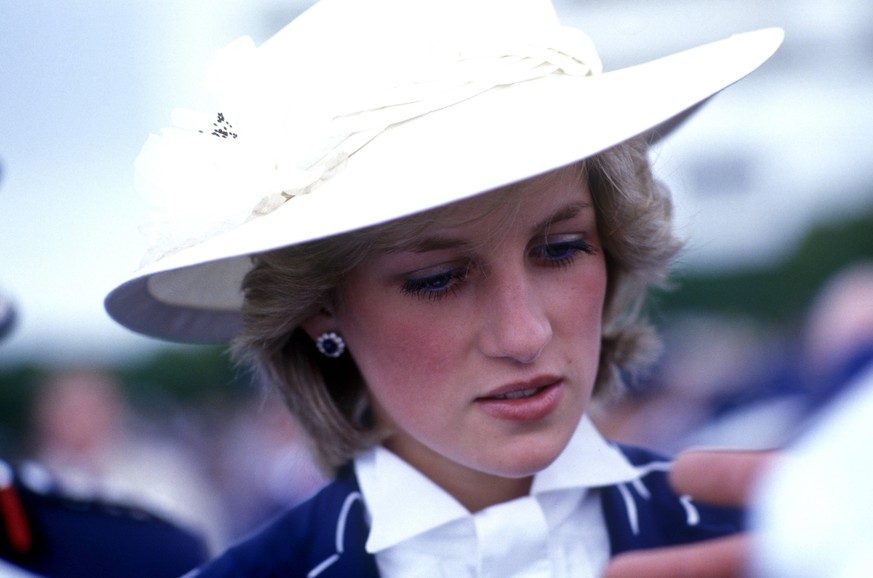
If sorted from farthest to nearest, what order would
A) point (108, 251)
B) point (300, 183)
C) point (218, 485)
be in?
point (218, 485) → point (108, 251) → point (300, 183)

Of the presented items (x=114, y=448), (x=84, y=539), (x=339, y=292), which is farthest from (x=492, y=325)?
(x=114, y=448)

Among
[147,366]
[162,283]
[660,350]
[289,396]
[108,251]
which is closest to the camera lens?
[162,283]

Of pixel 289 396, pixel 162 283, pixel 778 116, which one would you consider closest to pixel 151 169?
pixel 162 283

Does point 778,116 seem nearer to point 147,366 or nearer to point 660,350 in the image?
point 147,366

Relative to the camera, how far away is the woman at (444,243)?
1.25 m

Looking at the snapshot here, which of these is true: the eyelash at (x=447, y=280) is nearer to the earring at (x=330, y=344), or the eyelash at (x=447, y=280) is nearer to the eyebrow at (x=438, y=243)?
the eyebrow at (x=438, y=243)

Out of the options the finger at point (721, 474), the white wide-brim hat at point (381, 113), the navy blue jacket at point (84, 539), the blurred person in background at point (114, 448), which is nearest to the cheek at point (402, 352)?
the white wide-brim hat at point (381, 113)

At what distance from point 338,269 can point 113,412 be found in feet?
12.0

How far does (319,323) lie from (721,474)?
667 mm

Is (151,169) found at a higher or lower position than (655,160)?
higher

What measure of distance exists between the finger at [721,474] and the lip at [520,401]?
20 cm

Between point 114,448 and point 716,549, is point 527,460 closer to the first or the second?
point 716,549

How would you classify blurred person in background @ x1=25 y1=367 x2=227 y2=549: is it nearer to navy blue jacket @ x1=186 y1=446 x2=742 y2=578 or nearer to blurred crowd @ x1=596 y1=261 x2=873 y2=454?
blurred crowd @ x1=596 y1=261 x2=873 y2=454

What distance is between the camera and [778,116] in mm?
28516
